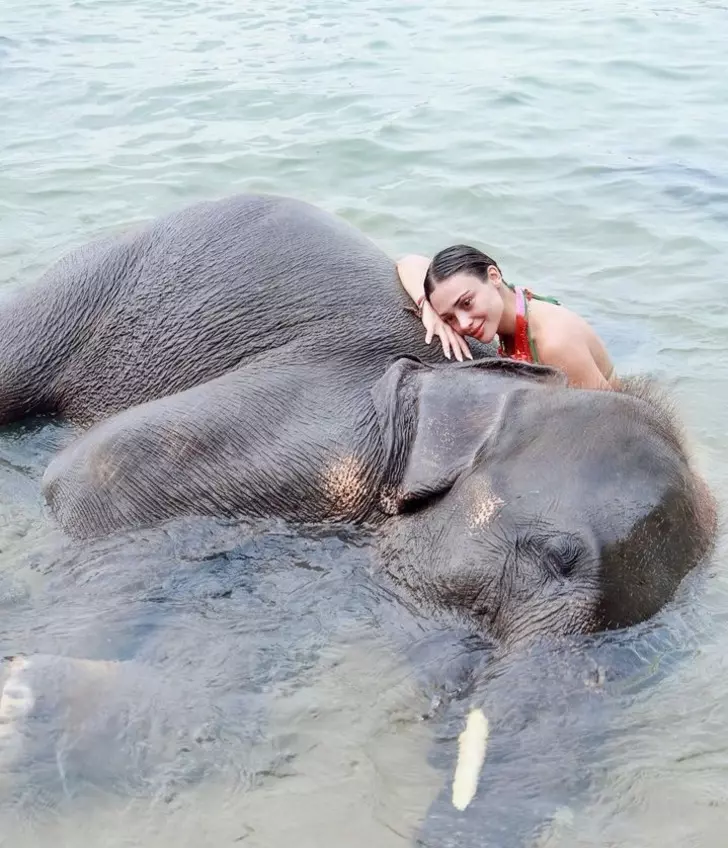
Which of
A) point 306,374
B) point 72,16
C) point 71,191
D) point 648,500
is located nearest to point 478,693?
point 648,500

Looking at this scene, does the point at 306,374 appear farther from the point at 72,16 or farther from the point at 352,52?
the point at 72,16

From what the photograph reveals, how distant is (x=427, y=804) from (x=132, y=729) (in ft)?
2.78

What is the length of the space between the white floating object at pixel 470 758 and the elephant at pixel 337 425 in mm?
336

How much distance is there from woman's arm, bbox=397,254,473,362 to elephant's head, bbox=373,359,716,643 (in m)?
0.36

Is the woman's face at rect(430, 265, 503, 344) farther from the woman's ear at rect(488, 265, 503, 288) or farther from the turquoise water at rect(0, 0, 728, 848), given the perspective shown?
the turquoise water at rect(0, 0, 728, 848)

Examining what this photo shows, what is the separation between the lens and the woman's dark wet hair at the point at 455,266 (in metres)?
4.65

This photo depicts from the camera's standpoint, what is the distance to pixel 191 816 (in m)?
3.10

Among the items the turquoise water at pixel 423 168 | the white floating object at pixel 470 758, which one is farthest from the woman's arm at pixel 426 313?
the white floating object at pixel 470 758

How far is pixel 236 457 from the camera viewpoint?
4066 millimetres

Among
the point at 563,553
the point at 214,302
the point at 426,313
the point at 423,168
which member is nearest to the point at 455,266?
the point at 426,313

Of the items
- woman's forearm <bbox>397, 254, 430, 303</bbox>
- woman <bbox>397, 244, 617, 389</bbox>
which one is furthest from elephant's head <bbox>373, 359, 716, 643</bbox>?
woman's forearm <bbox>397, 254, 430, 303</bbox>

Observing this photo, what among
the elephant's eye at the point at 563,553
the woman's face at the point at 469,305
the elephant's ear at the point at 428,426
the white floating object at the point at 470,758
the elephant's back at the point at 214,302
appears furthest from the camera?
the woman's face at the point at 469,305

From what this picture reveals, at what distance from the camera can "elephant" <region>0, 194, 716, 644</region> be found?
3.50m

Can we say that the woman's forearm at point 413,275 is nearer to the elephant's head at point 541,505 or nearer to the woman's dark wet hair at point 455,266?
the woman's dark wet hair at point 455,266
